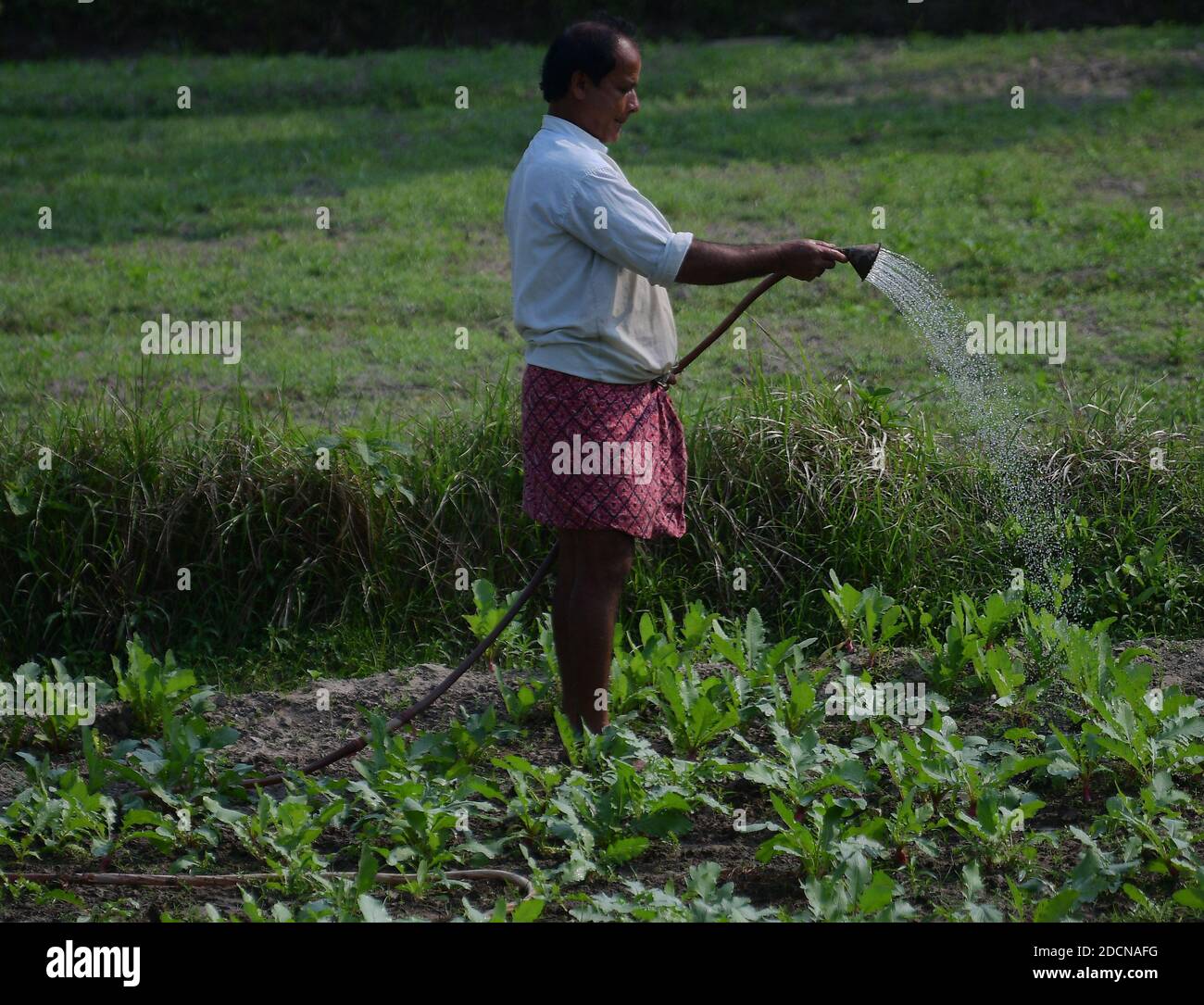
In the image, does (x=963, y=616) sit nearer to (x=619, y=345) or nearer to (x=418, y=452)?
(x=619, y=345)

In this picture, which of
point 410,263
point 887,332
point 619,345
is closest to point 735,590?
point 619,345

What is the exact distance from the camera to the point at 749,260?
3980 mm

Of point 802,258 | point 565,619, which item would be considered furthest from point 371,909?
point 802,258

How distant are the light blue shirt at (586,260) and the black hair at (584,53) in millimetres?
105

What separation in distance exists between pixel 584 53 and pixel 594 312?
68 centimetres

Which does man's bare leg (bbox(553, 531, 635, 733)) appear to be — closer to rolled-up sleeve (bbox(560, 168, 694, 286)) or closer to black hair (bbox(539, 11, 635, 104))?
rolled-up sleeve (bbox(560, 168, 694, 286))

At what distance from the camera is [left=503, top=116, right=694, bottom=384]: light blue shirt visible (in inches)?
149

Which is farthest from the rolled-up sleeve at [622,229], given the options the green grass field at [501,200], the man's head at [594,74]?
the green grass field at [501,200]

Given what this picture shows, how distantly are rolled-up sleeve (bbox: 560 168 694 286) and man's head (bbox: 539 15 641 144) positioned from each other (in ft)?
0.66

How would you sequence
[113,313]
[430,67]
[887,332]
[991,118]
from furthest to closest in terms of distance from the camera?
[430,67], [991,118], [113,313], [887,332]

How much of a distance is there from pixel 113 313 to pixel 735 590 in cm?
427

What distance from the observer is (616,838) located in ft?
12.5

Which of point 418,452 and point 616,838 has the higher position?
point 418,452

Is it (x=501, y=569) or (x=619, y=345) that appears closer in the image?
(x=619, y=345)
